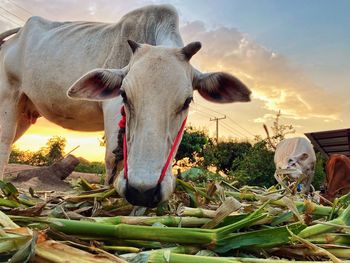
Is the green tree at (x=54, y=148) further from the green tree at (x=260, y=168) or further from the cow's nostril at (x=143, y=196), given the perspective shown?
the cow's nostril at (x=143, y=196)

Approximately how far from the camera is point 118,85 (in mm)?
2865

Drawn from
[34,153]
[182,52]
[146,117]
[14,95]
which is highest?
[34,153]

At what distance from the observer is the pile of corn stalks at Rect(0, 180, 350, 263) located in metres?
1.14

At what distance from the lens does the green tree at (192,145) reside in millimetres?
25797

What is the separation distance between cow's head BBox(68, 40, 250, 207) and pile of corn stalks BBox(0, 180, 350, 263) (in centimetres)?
19

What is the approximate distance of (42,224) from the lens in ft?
4.30

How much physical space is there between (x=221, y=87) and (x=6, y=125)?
3.37 metres

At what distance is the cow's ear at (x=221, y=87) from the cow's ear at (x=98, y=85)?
497mm

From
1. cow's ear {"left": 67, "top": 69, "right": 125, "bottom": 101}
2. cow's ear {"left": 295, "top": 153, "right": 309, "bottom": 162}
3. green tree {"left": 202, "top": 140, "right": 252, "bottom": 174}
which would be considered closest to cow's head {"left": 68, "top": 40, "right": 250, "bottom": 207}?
cow's ear {"left": 67, "top": 69, "right": 125, "bottom": 101}

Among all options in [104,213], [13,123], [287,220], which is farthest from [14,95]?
[287,220]

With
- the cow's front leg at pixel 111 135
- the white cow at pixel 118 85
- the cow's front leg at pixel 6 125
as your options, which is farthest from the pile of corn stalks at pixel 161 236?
the cow's front leg at pixel 6 125

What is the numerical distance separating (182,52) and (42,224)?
164cm

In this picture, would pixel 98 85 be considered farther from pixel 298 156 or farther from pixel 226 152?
pixel 226 152

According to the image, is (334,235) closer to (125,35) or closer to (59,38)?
(125,35)
